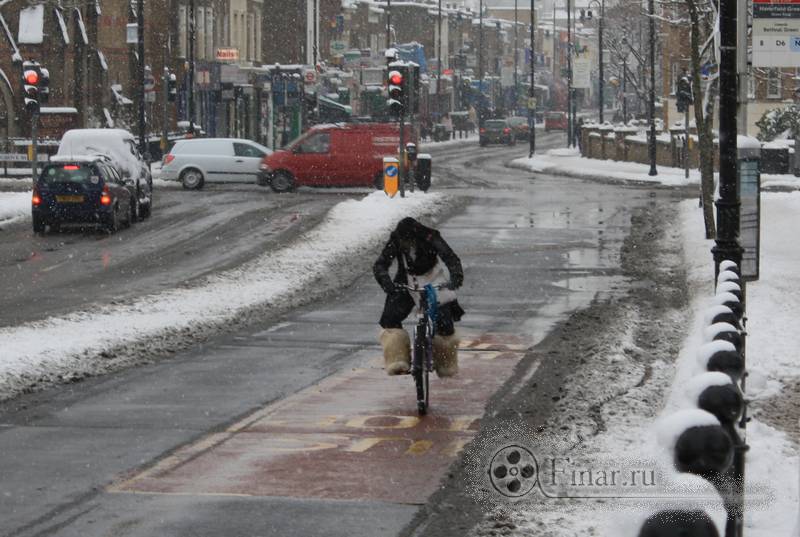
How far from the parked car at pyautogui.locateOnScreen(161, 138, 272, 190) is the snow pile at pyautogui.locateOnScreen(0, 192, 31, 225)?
649 cm

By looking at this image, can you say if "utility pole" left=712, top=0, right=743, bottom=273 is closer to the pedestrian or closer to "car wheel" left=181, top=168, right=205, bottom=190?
"car wheel" left=181, top=168, right=205, bottom=190

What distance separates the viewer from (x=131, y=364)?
50.4ft

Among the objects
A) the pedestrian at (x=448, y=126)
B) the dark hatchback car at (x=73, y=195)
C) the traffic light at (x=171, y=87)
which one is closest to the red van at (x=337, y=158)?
the dark hatchback car at (x=73, y=195)

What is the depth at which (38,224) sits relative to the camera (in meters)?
31.8

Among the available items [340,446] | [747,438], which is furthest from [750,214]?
[340,446]

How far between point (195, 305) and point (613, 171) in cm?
4023

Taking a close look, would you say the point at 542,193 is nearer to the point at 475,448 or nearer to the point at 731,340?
the point at 475,448

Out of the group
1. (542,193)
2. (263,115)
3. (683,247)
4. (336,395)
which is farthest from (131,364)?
(263,115)

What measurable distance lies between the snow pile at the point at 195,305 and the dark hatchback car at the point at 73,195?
442 centimetres

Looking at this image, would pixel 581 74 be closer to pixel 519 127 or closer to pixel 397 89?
pixel 519 127

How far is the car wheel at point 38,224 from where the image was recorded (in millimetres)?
31719

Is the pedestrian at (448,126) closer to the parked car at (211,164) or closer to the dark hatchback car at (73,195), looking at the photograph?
the parked car at (211,164)

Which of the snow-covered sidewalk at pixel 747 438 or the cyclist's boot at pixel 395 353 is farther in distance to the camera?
the cyclist's boot at pixel 395 353

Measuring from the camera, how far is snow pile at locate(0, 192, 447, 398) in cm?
1523
